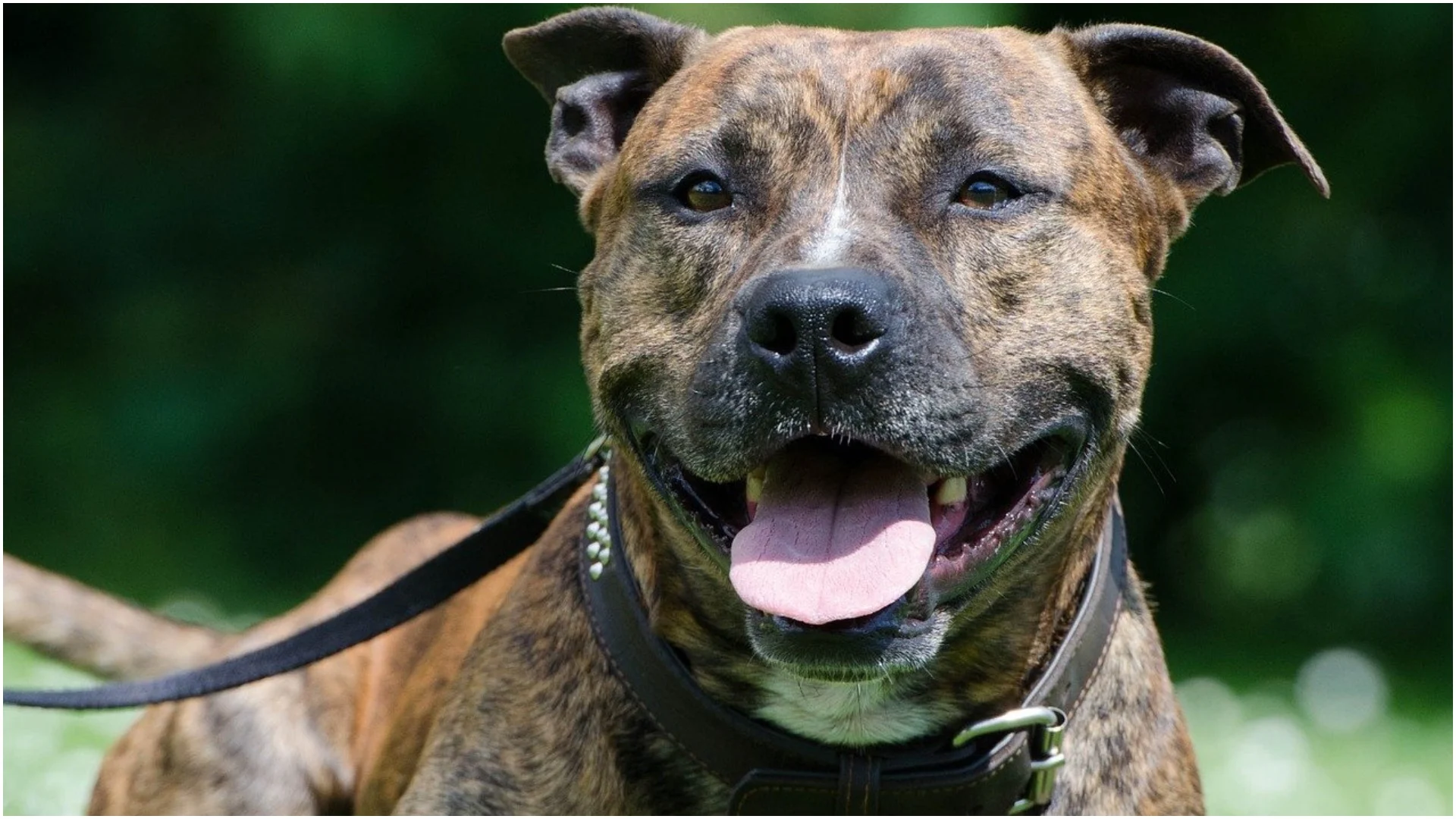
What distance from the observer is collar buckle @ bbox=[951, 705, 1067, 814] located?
3.18 metres

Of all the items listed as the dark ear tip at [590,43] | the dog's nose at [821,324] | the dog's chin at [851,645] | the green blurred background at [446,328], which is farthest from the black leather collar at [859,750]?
the green blurred background at [446,328]

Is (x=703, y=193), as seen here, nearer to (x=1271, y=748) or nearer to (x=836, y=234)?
(x=836, y=234)

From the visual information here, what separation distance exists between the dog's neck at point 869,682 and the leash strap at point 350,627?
58 cm

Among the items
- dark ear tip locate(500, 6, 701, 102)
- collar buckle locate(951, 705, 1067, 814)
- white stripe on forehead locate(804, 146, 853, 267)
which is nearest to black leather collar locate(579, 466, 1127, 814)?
collar buckle locate(951, 705, 1067, 814)

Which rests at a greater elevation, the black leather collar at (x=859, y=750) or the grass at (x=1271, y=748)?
the black leather collar at (x=859, y=750)

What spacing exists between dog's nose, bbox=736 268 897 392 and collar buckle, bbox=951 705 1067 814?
772 millimetres

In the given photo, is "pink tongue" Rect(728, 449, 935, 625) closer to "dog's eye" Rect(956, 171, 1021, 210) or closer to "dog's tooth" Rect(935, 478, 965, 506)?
"dog's tooth" Rect(935, 478, 965, 506)

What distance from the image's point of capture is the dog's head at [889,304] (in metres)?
2.92

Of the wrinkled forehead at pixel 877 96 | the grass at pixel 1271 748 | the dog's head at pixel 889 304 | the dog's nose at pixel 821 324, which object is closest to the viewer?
the dog's nose at pixel 821 324

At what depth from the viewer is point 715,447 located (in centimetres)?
301

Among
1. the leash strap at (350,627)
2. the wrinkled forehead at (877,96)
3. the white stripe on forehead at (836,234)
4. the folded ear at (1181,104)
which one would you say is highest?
the wrinkled forehead at (877,96)

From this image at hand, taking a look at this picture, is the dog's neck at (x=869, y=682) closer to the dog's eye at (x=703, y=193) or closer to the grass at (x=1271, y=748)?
the dog's eye at (x=703, y=193)

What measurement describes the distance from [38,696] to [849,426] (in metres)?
2.15

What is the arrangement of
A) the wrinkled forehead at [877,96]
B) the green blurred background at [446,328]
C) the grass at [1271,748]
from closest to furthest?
the wrinkled forehead at [877,96] < the grass at [1271,748] < the green blurred background at [446,328]
